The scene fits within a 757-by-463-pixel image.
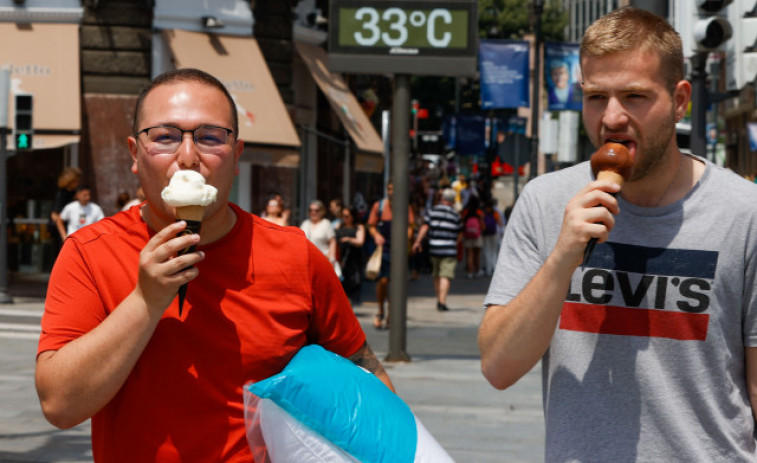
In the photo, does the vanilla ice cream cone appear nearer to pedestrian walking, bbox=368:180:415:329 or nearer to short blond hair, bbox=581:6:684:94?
short blond hair, bbox=581:6:684:94

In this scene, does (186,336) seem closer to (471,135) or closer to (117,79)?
(117,79)

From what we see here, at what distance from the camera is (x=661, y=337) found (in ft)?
8.84

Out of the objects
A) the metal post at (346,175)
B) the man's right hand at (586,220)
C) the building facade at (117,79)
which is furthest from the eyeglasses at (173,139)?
the metal post at (346,175)

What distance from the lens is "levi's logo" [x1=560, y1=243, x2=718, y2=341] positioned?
8.82 ft

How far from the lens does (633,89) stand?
261cm

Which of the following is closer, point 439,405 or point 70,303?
point 70,303

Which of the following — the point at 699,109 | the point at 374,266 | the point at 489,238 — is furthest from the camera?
the point at 489,238

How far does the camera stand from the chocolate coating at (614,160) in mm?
2535

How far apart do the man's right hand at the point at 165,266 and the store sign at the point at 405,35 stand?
9480mm

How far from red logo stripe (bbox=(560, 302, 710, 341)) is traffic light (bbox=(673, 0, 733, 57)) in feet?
21.7

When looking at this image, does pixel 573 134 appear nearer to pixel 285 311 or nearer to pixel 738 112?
pixel 285 311

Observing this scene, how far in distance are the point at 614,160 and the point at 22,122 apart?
15.9 m

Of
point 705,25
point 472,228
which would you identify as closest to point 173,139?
point 705,25

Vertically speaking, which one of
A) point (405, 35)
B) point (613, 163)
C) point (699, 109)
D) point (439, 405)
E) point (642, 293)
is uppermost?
point (405, 35)
